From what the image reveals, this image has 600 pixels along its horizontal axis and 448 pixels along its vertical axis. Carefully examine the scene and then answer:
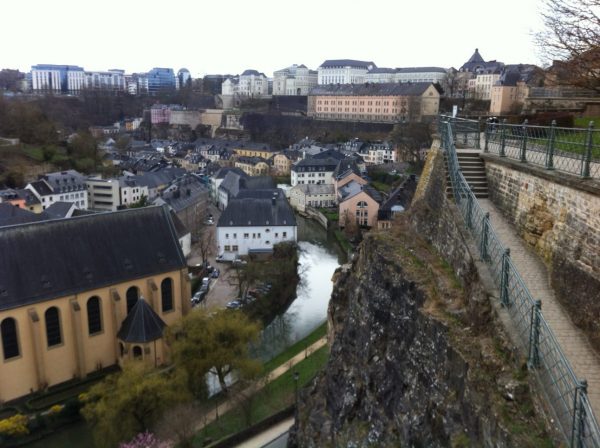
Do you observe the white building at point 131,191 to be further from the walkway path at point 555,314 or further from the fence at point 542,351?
the fence at point 542,351

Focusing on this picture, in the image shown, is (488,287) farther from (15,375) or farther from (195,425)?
(15,375)

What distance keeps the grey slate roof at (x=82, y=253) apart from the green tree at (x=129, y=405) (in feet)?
15.7

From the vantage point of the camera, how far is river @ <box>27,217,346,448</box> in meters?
17.4

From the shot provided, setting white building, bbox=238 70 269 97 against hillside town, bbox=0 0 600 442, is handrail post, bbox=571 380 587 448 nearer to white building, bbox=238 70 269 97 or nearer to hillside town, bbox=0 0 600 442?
hillside town, bbox=0 0 600 442

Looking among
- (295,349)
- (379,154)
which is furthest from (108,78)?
(295,349)

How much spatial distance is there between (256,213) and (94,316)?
57.5 feet

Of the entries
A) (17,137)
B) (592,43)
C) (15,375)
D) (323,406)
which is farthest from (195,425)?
(17,137)

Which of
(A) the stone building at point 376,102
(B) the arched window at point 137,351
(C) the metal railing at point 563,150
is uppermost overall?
(A) the stone building at point 376,102

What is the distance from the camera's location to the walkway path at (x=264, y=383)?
18.0 metres

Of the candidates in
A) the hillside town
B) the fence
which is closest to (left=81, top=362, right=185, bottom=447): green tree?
the hillside town

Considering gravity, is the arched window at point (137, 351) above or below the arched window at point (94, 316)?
below

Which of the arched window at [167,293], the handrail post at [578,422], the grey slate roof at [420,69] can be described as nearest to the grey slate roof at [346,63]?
the grey slate roof at [420,69]

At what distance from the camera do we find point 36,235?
65.8 feet

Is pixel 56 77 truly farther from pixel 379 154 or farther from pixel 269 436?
pixel 269 436
